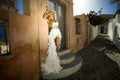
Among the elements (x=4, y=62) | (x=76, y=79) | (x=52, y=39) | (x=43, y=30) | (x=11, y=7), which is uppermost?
(x=11, y=7)

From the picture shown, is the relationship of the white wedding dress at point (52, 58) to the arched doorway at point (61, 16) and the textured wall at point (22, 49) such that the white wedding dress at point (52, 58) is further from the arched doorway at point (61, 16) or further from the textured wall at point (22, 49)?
the arched doorway at point (61, 16)

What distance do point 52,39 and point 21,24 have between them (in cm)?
154

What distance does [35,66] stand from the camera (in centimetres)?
432

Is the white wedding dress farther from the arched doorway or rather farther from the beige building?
the arched doorway

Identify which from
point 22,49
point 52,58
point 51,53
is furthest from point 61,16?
point 22,49

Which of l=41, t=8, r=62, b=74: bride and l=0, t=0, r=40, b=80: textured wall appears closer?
l=0, t=0, r=40, b=80: textured wall

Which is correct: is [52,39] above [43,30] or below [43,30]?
below

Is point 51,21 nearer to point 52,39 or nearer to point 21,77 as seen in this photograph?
point 52,39

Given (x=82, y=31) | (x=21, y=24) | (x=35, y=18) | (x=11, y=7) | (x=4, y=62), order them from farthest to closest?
(x=82, y=31) → (x=11, y=7) → (x=35, y=18) → (x=21, y=24) → (x=4, y=62)

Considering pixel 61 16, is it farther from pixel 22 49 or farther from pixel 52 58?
pixel 22 49

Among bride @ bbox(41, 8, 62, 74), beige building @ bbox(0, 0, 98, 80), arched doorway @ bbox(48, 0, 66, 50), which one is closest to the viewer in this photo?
beige building @ bbox(0, 0, 98, 80)

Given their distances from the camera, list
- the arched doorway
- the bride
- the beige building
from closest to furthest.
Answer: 1. the beige building
2. the bride
3. the arched doorway

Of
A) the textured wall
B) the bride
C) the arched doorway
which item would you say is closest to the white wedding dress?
the bride

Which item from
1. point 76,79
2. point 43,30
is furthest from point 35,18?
point 76,79
